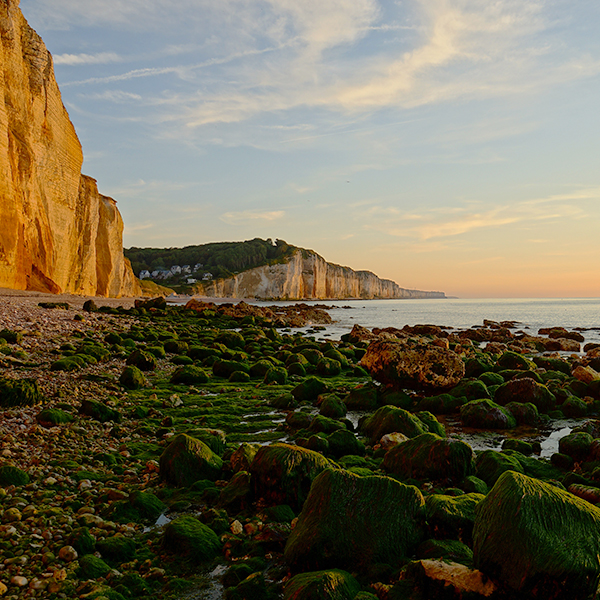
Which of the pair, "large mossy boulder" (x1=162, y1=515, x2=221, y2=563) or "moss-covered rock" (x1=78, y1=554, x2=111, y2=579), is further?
"large mossy boulder" (x1=162, y1=515, x2=221, y2=563)

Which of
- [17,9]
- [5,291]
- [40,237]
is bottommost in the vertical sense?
[5,291]

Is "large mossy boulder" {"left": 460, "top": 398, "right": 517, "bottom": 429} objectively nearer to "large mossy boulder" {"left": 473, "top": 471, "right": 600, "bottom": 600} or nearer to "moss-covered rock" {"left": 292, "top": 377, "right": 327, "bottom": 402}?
"moss-covered rock" {"left": 292, "top": 377, "right": 327, "bottom": 402}

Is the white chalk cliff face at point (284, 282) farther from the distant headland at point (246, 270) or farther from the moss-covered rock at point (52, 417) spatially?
the moss-covered rock at point (52, 417)

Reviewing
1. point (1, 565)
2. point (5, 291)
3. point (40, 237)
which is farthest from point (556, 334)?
point (40, 237)

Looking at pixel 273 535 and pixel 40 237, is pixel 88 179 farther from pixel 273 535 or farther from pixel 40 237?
pixel 273 535

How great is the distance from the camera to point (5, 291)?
2759 centimetres

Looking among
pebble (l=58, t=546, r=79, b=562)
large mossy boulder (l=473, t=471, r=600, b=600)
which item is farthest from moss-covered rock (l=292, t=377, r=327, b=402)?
large mossy boulder (l=473, t=471, r=600, b=600)

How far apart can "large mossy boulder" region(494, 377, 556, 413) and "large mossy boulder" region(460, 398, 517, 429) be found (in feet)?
4.06

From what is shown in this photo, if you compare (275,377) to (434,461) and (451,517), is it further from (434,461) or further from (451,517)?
(451,517)

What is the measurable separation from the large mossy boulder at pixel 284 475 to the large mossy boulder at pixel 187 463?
0.79m

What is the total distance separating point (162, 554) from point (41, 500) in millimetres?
1553

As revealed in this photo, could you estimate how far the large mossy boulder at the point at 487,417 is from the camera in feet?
27.2

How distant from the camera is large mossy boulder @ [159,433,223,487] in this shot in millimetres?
5422

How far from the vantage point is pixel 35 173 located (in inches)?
1355
